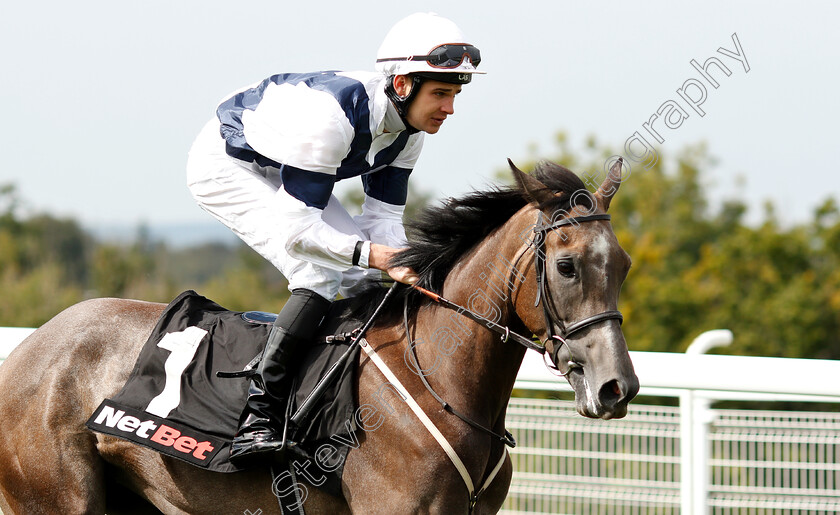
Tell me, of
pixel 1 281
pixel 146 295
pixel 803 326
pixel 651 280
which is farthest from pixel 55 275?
pixel 803 326

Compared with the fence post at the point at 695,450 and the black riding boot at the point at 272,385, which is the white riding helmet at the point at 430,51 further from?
the fence post at the point at 695,450

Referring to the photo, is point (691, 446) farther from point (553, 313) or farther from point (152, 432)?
point (152, 432)

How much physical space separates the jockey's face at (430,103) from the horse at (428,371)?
0.93 feet

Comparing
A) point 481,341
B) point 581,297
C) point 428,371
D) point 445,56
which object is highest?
point 445,56

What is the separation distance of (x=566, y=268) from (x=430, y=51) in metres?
0.85

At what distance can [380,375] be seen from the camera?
9.72 feet

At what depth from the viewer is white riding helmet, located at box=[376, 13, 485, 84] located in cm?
298

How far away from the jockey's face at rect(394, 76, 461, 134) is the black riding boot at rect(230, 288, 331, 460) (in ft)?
2.39

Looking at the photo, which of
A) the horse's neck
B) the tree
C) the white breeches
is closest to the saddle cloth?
the white breeches

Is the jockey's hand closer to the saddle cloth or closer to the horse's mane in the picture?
the horse's mane

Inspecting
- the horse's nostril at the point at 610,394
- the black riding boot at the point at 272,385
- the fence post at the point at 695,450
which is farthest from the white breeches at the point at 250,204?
the fence post at the point at 695,450

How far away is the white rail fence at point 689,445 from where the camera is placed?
404 cm

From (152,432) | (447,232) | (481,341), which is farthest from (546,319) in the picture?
(152,432)

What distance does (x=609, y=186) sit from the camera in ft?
9.39
